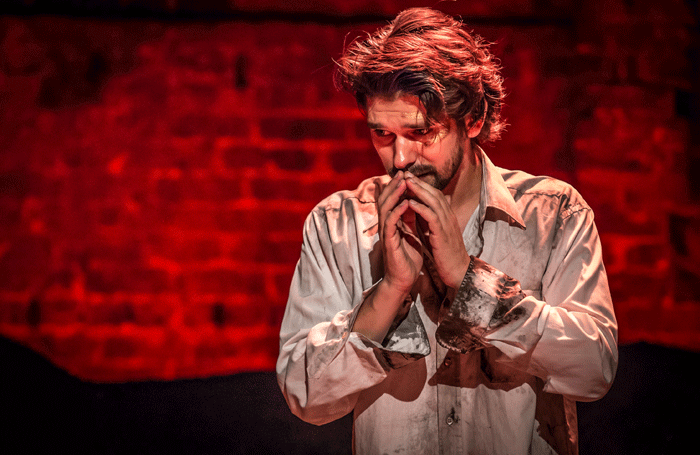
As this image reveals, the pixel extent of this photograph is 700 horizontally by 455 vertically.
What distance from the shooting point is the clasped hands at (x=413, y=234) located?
1260mm

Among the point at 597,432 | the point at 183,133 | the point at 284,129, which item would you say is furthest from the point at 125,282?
the point at 597,432

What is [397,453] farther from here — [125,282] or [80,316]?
[80,316]

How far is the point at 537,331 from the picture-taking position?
1.25 m

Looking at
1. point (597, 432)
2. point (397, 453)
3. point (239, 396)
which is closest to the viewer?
point (397, 453)

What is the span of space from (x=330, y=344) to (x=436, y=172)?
500 mm

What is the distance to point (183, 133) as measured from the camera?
269 cm

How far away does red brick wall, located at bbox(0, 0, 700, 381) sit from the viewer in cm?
265

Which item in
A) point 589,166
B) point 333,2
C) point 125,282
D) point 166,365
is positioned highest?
point 333,2

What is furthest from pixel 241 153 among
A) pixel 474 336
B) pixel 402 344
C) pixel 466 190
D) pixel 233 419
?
pixel 474 336

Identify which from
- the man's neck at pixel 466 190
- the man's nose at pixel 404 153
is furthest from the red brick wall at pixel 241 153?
the man's nose at pixel 404 153

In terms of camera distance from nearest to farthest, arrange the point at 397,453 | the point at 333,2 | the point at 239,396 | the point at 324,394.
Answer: the point at 324,394 < the point at 397,453 < the point at 239,396 < the point at 333,2

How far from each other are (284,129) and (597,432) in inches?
72.2

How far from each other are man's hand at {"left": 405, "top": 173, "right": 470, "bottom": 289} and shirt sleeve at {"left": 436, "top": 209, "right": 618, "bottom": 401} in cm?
3

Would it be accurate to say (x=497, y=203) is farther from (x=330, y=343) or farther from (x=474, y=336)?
(x=330, y=343)
